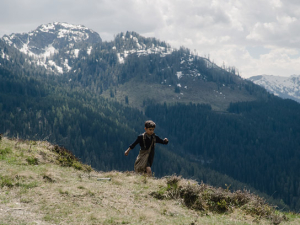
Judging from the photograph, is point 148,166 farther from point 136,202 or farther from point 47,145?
A: point 47,145

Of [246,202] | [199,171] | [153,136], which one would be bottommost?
[199,171]

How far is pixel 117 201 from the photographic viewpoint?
31.4ft

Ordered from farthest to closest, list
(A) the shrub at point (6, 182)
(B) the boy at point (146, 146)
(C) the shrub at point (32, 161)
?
(C) the shrub at point (32, 161), (B) the boy at point (146, 146), (A) the shrub at point (6, 182)

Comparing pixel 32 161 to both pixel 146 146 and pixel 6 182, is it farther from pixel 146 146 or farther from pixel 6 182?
pixel 146 146

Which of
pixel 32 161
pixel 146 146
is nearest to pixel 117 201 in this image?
pixel 146 146

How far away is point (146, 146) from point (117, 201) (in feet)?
13.9

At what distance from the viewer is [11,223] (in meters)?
6.84

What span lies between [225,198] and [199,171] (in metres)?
194

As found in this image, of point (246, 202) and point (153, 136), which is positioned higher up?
point (153, 136)

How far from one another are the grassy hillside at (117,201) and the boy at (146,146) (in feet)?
2.81

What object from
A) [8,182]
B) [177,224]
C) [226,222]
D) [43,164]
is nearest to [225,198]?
[226,222]

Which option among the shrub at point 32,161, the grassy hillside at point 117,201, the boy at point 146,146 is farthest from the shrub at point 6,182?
the boy at point 146,146

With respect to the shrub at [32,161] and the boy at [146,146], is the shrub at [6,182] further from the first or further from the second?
the boy at [146,146]

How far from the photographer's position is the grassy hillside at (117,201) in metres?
7.87
